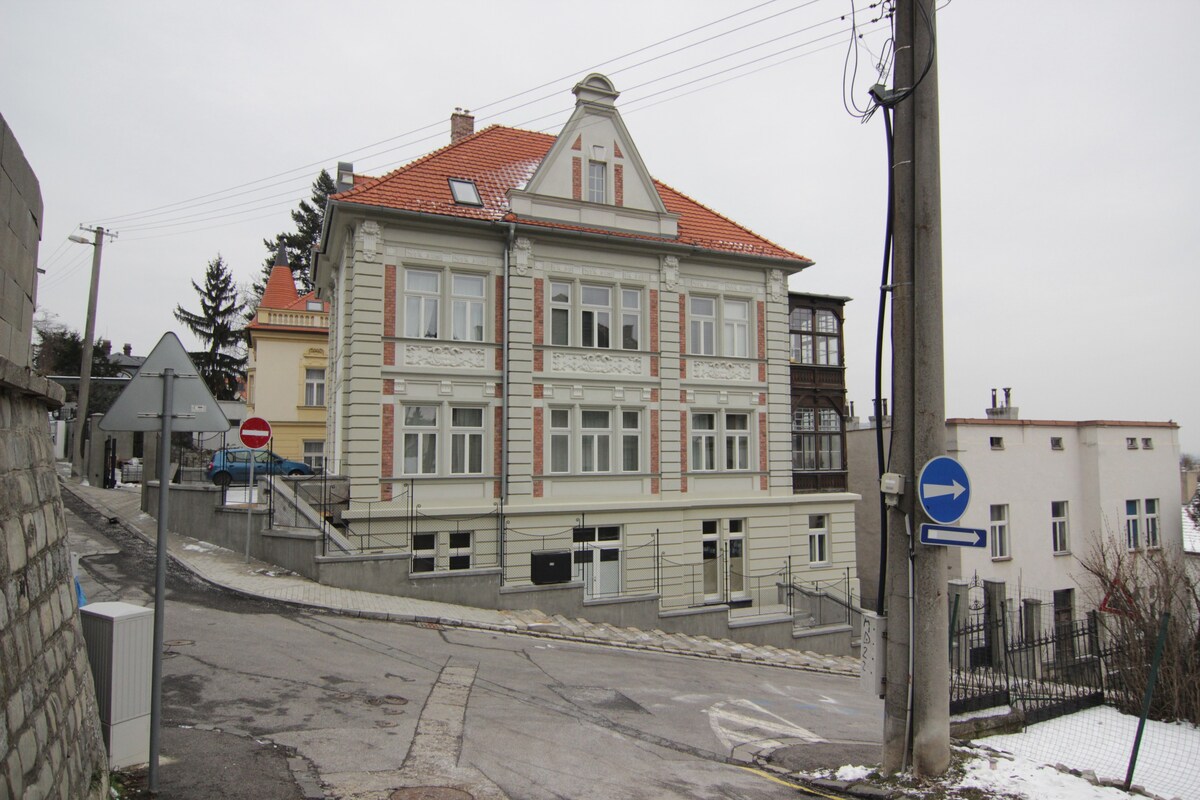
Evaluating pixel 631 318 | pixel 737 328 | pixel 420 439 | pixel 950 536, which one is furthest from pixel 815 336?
pixel 950 536

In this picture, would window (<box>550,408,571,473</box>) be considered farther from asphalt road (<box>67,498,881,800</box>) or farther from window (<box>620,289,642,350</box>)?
asphalt road (<box>67,498,881,800</box>)

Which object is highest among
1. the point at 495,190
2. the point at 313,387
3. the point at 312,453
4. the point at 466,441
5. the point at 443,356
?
the point at 495,190

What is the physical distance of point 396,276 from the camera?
19391 millimetres

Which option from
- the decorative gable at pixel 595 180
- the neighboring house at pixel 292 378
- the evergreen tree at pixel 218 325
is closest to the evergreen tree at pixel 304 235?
the evergreen tree at pixel 218 325

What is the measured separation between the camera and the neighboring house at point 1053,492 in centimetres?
2602

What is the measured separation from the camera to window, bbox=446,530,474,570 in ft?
63.6

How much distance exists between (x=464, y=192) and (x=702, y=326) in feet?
26.7

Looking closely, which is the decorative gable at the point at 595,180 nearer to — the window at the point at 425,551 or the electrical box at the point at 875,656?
the window at the point at 425,551

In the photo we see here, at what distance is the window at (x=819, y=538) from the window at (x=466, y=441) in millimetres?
11386

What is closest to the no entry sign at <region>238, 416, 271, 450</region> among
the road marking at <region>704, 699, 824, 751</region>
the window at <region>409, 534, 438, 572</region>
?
the window at <region>409, 534, 438, 572</region>

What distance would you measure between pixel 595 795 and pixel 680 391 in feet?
55.4

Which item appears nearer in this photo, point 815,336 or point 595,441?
point 595,441

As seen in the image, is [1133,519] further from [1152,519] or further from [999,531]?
[999,531]

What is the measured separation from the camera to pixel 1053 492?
92.3 ft
